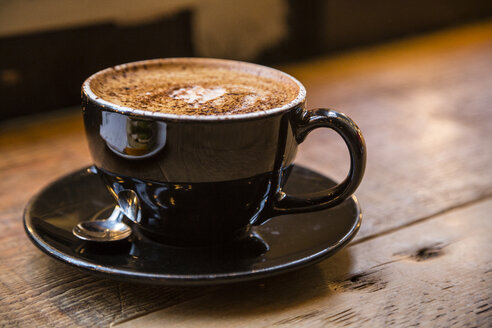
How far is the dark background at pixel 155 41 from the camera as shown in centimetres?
107

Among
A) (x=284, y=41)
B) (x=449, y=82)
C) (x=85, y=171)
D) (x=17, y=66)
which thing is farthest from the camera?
(x=284, y=41)

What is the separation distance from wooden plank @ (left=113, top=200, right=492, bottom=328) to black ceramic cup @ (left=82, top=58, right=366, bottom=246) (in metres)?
0.07

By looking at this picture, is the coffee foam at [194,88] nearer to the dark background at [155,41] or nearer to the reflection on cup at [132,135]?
the reflection on cup at [132,135]

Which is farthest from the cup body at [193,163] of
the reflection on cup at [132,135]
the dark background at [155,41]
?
the dark background at [155,41]

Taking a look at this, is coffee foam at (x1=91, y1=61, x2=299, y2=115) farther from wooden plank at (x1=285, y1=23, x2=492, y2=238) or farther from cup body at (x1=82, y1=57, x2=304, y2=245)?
wooden plank at (x1=285, y1=23, x2=492, y2=238)

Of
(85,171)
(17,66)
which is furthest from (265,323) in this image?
(17,66)

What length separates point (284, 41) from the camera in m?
1.43

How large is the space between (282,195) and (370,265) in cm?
11

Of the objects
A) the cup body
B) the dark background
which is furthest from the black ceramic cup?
the dark background

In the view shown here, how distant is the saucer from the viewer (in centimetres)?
50

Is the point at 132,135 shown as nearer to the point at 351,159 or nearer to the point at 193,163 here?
the point at 193,163

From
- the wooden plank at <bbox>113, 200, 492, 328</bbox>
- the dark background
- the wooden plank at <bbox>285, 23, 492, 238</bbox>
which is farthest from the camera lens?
the dark background

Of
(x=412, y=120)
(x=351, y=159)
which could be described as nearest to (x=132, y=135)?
(x=351, y=159)

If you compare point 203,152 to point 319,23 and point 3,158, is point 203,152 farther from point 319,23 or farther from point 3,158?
point 319,23
